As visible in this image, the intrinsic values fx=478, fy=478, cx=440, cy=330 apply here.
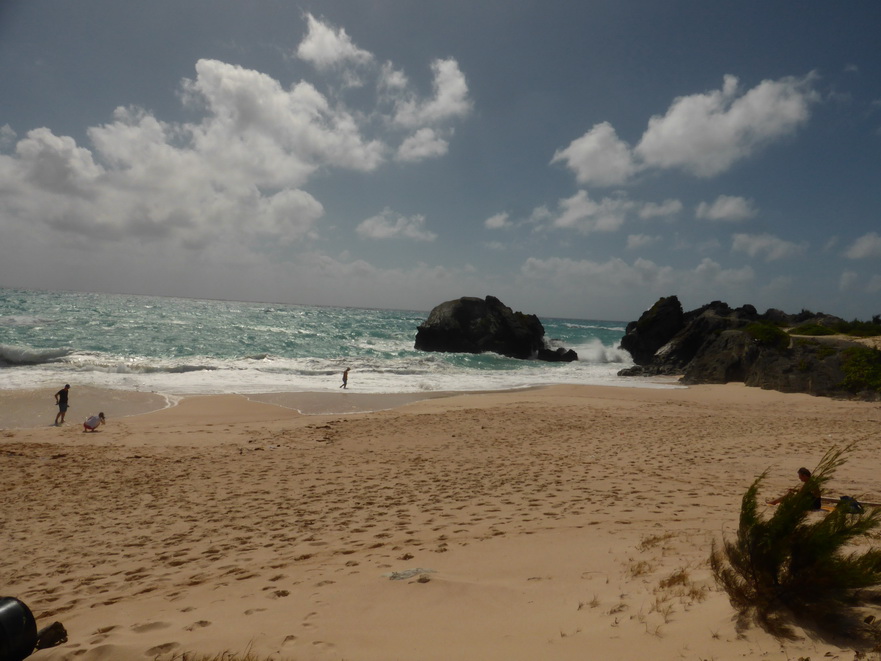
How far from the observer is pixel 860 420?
17062 mm

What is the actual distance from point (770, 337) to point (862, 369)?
526 centimetres

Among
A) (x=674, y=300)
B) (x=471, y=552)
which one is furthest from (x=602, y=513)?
(x=674, y=300)

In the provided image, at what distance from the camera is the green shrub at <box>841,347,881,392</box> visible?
71.4 feet

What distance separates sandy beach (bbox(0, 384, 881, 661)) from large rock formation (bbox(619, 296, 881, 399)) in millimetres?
8756

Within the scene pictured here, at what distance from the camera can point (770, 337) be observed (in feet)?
89.6

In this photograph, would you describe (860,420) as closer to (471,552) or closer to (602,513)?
(602,513)

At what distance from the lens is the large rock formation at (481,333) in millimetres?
51219

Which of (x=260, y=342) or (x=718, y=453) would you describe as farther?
(x=260, y=342)

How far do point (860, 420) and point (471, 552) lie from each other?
18507mm

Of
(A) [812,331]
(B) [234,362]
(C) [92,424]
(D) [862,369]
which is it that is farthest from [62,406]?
(A) [812,331]

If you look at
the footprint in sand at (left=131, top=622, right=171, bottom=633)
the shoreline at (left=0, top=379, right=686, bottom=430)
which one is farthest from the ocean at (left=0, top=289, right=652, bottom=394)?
the footprint in sand at (left=131, top=622, right=171, bottom=633)

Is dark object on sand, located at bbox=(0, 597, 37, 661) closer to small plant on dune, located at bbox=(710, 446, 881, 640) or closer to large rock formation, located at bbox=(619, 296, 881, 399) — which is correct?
small plant on dune, located at bbox=(710, 446, 881, 640)

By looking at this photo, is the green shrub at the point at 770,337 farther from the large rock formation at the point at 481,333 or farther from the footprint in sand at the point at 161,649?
the footprint in sand at the point at 161,649

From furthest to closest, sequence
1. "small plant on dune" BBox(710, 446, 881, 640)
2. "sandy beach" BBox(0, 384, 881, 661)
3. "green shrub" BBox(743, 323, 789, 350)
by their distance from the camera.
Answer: "green shrub" BBox(743, 323, 789, 350), "sandy beach" BBox(0, 384, 881, 661), "small plant on dune" BBox(710, 446, 881, 640)
